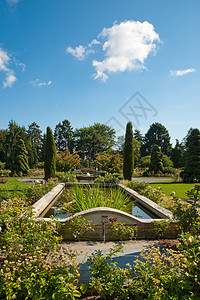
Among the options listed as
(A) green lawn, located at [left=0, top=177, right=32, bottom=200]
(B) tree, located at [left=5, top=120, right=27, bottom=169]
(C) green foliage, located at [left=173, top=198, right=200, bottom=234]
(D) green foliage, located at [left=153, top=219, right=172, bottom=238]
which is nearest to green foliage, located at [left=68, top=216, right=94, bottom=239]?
(D) green foliage, located at [left=153, top=219, right=172, bottom=238]

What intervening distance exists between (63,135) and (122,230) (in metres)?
37.5

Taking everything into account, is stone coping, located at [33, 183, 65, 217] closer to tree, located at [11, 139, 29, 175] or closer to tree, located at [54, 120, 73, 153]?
tree, located at [11, 139, 29, 175]

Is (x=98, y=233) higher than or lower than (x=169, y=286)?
lower

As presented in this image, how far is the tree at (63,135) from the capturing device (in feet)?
129

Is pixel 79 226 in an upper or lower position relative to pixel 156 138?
lower

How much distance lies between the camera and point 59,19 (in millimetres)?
5918

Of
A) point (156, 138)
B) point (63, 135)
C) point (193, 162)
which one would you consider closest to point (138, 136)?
point (156, 138)

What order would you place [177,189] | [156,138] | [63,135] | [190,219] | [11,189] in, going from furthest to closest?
[156,138] < [63,135] < [177,189] < [11,189] < [190,219]

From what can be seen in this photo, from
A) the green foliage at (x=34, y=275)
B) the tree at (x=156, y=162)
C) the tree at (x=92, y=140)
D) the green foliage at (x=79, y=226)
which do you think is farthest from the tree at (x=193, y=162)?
the tree at (x=92, y=140)

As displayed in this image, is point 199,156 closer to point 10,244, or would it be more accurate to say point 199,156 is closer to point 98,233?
point 98,233

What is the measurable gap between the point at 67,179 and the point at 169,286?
982 centimetres

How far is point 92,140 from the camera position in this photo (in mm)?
34562

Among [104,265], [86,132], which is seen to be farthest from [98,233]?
[86,132]

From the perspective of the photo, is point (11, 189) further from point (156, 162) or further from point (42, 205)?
point (156, 162)
